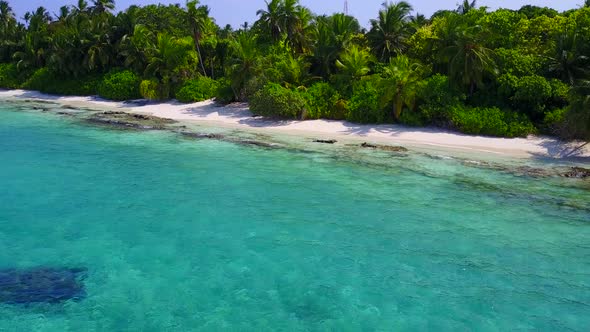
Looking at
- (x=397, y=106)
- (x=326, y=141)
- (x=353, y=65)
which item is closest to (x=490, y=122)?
(x=397, y=106)

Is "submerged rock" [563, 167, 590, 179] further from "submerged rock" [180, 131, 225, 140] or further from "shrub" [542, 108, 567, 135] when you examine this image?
"submerged rock" [180, 131, 225, 140]

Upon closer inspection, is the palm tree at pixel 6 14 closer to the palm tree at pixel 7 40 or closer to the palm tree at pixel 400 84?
the palm tree at pixel 7 40

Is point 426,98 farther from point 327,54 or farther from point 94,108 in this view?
point 94,108

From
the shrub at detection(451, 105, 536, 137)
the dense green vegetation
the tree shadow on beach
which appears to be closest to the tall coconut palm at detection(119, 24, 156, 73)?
the dense green vegetation

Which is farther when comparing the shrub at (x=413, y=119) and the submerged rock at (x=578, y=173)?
the shrub at (x=413, y=119)

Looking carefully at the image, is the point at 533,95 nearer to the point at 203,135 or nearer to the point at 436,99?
the point at 436,99

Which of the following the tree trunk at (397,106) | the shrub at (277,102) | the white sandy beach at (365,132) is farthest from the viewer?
the shrub at (277,102)

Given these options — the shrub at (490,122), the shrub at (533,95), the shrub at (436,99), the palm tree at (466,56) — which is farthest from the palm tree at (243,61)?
the shrub at (533,95)
